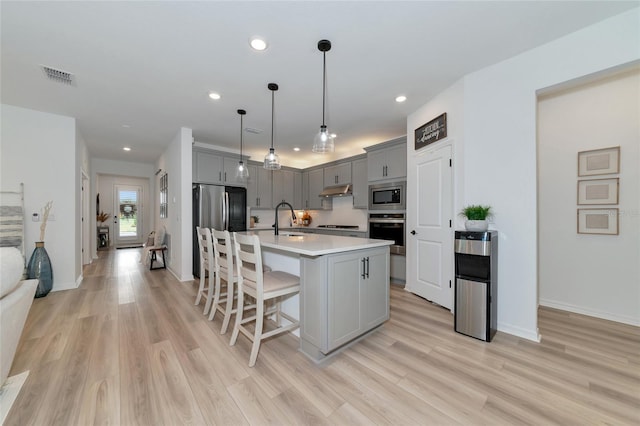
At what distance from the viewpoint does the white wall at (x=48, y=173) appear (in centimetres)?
335

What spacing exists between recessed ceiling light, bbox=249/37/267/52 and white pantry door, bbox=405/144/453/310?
7.36 ft

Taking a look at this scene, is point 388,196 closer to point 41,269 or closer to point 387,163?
point 387,163

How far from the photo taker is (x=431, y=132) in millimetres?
3127

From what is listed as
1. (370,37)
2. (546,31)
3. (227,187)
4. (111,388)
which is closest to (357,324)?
(111,388)

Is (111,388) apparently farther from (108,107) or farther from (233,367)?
(108,107)

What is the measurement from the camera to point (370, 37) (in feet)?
6.61

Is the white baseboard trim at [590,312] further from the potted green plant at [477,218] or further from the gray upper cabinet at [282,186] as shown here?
the gray upper cabinet at [282,186]

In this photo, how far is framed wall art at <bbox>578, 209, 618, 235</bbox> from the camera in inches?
99.9

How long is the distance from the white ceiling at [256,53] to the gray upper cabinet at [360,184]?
4.04ft

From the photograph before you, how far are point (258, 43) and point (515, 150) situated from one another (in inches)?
99.8

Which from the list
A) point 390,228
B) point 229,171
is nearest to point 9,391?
point 229,171

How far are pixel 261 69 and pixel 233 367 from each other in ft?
8.82

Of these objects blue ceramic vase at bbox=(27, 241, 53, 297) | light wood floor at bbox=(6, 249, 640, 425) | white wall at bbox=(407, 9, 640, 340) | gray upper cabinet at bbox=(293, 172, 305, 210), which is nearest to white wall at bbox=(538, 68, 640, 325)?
light wood floor at bbox=(6, 249, 640, 425)

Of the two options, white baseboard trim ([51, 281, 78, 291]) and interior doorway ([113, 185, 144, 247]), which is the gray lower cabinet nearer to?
white baseboard trim ([51, 281, 78, 291])
